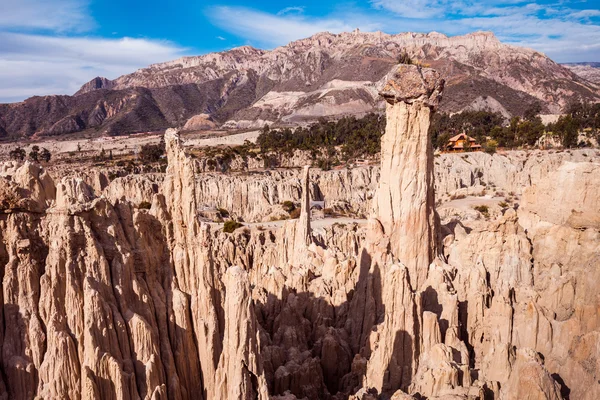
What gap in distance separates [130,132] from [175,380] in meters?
202

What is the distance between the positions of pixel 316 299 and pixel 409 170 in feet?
19.5

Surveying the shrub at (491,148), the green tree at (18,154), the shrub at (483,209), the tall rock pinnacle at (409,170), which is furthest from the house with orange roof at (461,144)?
the green tree at (18,154)

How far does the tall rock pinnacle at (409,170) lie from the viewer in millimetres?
17234

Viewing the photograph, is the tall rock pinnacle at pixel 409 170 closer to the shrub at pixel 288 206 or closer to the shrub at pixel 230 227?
the shrub at pixel 230 227

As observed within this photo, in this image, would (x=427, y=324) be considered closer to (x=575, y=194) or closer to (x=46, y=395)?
(x=575, y=194)

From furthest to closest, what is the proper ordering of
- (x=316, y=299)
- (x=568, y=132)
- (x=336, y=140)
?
(x=336, y=140) < (x=568, y=132) < (x=316, y=299)

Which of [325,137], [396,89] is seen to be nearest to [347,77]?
[325,137]

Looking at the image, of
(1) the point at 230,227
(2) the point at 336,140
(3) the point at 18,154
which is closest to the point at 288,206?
(1) the point at 230,227

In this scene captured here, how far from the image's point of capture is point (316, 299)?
696 inches

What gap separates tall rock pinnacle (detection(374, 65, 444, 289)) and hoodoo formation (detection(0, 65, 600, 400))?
6cm

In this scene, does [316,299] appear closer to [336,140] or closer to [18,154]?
[336,140]

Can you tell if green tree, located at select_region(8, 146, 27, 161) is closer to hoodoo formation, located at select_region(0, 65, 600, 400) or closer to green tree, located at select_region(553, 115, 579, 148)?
hoodoo formation, located at select_region(0, 65, 600, 400)

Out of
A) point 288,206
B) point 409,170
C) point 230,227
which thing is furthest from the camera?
point 288,206

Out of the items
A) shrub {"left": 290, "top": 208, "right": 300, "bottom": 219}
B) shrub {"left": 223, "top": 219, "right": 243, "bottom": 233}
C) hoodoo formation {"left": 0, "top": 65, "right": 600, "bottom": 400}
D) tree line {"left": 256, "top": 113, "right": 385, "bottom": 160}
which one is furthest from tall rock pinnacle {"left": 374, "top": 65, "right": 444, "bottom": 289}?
tree line {"left": 256, "top": 113, "right": 385, "bottom": 160}
